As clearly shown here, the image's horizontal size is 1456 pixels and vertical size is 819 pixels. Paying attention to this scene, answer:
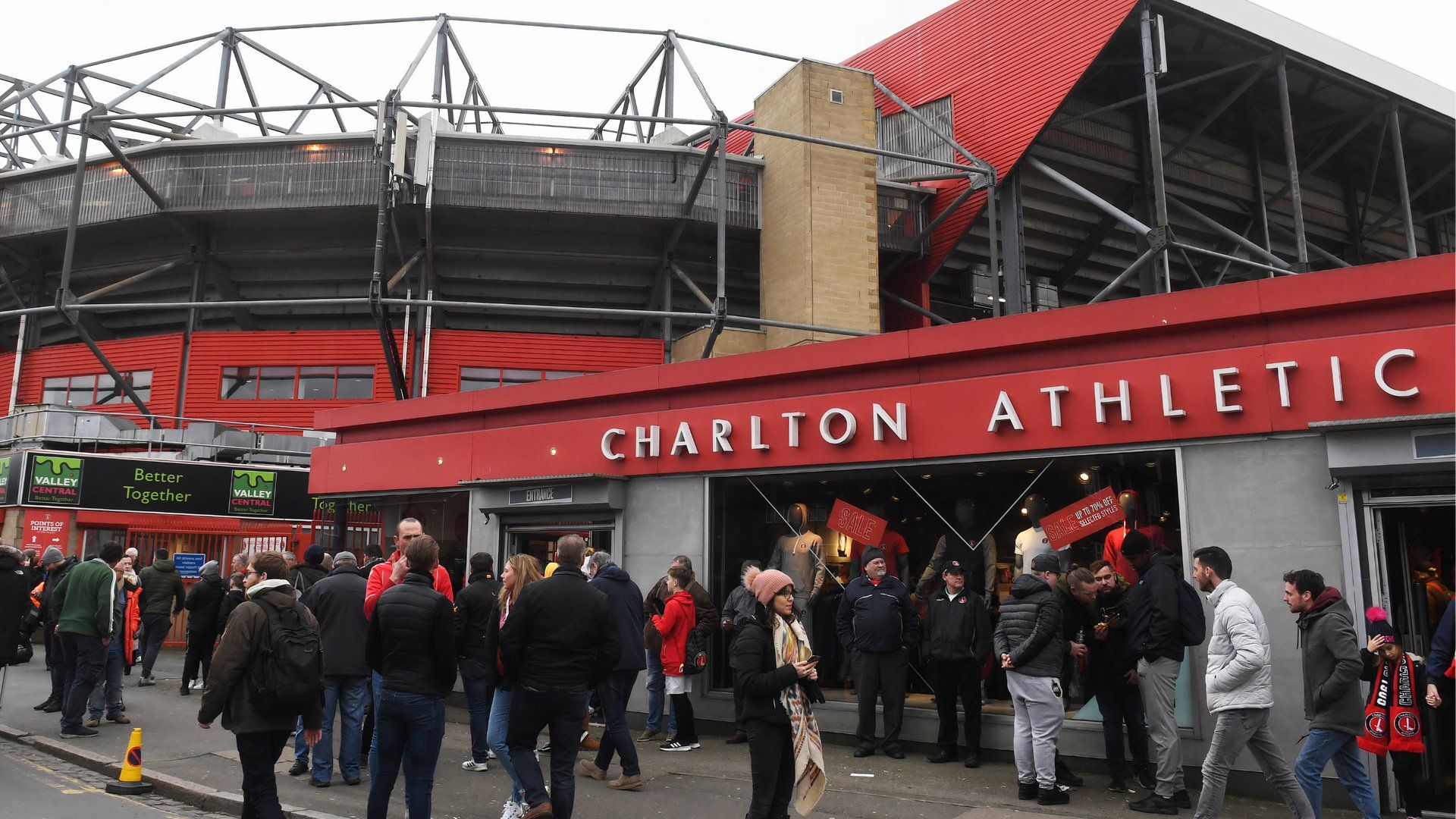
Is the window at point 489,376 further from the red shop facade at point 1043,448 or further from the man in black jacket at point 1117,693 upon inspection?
the man in black jacket at point 1117,693

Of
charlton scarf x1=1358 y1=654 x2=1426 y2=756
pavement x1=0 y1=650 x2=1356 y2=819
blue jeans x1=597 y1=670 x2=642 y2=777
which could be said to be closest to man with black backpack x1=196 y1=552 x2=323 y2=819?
pavement x1=0 y1=650 x2=1356 y2=819

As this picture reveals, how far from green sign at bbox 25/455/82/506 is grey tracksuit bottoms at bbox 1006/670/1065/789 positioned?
19.2m

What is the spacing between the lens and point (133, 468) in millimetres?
20266

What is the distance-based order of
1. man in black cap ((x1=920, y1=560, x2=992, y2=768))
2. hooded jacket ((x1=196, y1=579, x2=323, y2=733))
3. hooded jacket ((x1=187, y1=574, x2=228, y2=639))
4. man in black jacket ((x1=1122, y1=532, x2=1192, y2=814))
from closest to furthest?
hooded jacket ((x1=196, y1=579, x2=323, y2=733)) → man in black jacket ((x1=1122, y1=532, x2=1192, y2=814)) → man in black cap ((x1=920, y1=560, x2=992, y2=768)) → hooded jacket ((x1=187, y1=574, x2=228, y2=639))

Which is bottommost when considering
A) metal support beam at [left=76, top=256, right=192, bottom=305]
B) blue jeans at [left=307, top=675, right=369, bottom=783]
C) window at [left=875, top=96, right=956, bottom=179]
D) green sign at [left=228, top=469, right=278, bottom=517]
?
blue jeans at [left=307, top=675, right=369, bottom=783]

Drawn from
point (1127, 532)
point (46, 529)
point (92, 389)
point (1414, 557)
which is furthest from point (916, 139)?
point (92, 389)

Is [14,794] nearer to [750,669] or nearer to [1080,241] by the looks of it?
[750,669]

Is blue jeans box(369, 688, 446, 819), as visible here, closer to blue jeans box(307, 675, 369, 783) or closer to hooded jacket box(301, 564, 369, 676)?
hooded jacket box(301, 564, 369, 676)

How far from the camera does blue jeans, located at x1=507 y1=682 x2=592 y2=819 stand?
5.82 meters

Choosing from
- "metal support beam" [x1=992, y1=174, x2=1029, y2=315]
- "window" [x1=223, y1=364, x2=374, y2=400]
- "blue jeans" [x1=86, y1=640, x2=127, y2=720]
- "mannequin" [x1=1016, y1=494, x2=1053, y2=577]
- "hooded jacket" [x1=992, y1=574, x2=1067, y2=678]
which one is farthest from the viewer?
"window" [x1=223, y1=364, x2=374, y2=400]

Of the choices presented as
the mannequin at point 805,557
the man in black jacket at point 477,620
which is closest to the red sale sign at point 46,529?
the man in black jacket at point 477,620

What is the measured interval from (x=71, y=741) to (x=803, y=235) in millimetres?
16013

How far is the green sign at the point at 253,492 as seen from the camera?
2142 cm

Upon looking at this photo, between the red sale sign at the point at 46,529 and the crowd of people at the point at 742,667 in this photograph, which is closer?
the crowd of people at the point at 742,667
